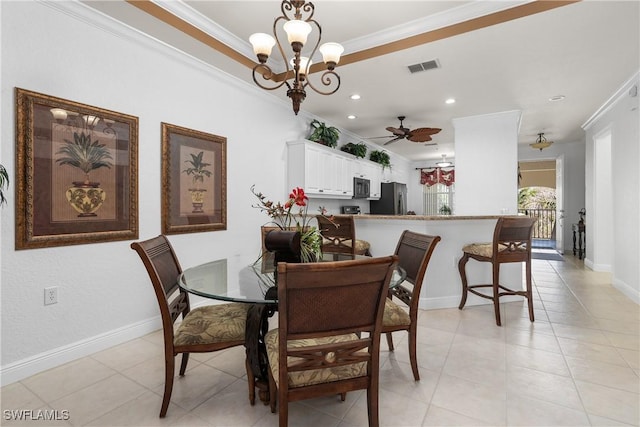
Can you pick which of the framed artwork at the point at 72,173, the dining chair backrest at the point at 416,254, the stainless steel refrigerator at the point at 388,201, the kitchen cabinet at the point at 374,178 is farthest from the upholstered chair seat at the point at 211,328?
the stainless steel refrigerator at the point at 388,201

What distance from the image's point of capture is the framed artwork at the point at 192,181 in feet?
9.32

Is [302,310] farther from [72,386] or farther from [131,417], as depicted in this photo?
[72,386]

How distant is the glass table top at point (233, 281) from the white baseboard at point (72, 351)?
1.09 metres

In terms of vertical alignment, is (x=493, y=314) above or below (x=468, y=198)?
below

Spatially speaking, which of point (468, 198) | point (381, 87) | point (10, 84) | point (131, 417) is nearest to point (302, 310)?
point (131, 417)

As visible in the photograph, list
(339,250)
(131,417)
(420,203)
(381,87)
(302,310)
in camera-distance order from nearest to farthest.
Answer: (302,310)
(131,417)
(339,250)
(381,87)
(420,203)

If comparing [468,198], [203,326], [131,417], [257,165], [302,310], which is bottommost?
[131,417]

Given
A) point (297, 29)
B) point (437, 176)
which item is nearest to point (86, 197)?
point (297, 29)

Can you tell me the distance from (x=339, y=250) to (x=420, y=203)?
6.56 m

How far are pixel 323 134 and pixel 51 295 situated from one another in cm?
377

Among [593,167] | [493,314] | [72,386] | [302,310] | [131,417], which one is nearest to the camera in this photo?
[302,310]

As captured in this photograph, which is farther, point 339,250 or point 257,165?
point 257,165

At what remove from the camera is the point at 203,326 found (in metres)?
1.67

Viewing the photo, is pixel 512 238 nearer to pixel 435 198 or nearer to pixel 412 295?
pixel 412 295
